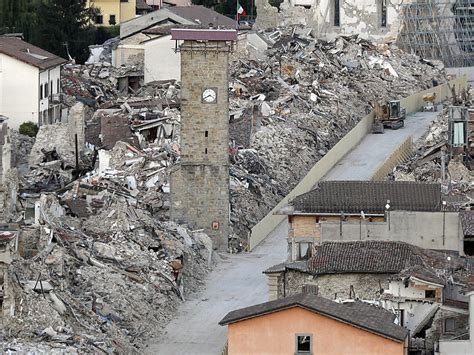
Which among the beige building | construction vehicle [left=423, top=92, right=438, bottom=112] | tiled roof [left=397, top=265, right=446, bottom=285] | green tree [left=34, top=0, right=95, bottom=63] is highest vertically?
the beige building

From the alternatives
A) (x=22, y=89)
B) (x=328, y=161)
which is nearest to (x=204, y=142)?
(x=328, y=161)

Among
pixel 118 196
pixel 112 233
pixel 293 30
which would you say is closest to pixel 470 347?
pixel 112 233

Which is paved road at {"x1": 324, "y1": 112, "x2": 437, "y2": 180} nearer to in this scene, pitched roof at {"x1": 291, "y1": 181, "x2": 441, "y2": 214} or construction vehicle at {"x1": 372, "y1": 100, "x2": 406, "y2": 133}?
construction vehicle at {"x1": 372, "y1": 100, "x2": 406, "y2": 133}

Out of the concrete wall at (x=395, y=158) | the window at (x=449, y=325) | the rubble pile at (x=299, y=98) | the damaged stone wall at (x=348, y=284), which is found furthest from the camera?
the concrete wall at (x=395, y=158)

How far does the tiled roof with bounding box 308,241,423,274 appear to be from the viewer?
164 ft

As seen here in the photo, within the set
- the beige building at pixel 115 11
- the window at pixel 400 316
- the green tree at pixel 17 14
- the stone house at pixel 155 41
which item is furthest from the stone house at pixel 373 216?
the beige building at pixel 115 11

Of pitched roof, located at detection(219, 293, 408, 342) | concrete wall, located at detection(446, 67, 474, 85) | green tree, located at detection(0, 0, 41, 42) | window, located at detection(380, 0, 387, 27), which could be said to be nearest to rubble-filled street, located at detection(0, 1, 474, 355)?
pitched roof, located at detection(219, 293, 408, 342)

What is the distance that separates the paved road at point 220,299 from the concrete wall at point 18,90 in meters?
14.9

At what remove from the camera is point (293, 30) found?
371 feet

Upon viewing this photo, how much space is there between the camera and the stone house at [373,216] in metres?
53.6

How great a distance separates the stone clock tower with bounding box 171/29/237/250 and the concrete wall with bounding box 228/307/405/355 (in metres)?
21.1

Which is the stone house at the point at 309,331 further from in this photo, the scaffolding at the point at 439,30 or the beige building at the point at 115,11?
the beige building at the point at 115,11

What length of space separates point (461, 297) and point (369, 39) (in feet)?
224

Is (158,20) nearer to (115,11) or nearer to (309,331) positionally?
(115,11)
